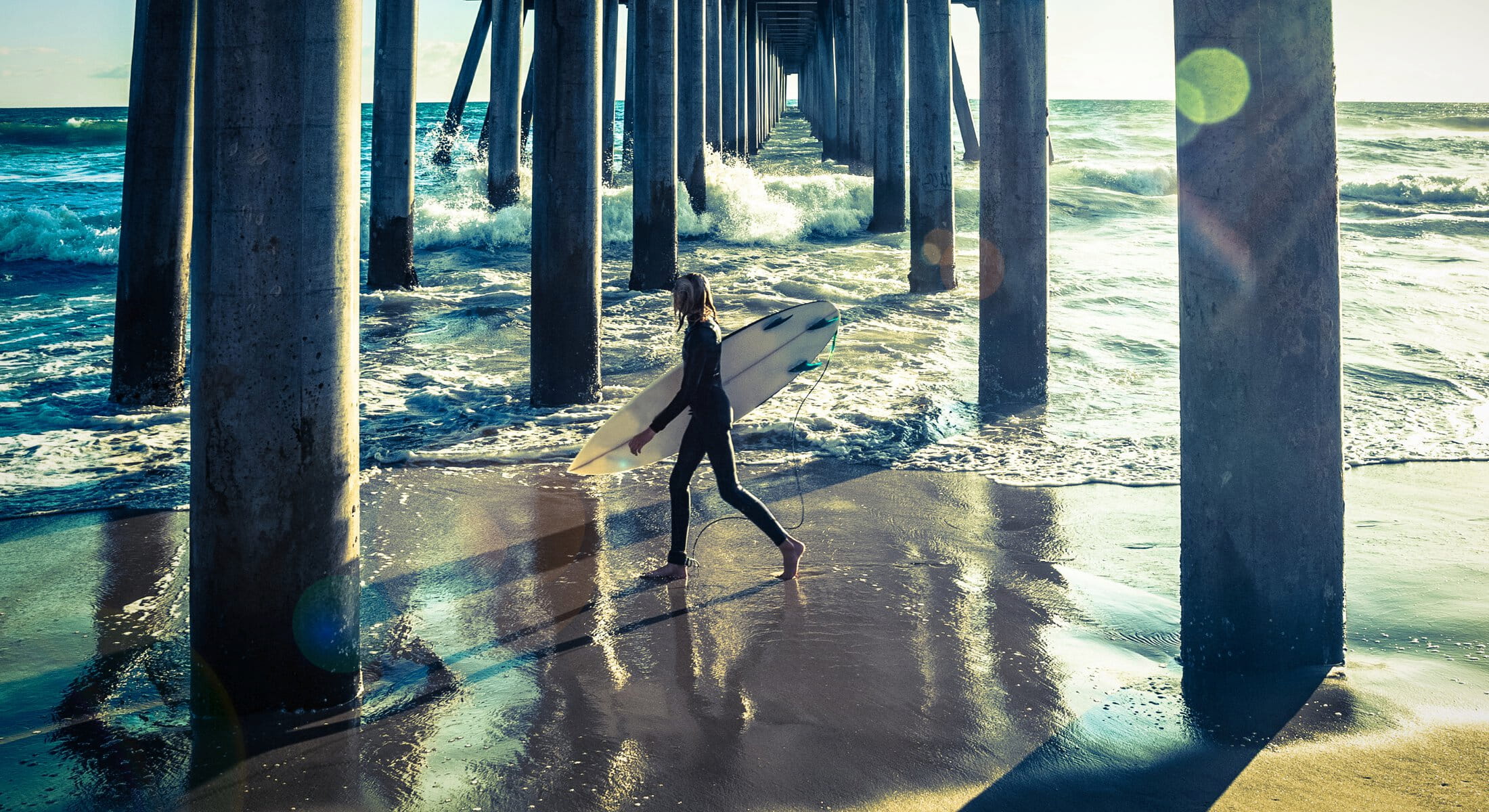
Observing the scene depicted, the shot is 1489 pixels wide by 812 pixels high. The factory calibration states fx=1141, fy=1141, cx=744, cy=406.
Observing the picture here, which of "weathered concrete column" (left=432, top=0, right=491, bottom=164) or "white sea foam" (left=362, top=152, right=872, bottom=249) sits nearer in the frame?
"white sea foam" (left=362, top=152, right=872, bottom=249)

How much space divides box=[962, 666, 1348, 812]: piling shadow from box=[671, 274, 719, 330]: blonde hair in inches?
88.7

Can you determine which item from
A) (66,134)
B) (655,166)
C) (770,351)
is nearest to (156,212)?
(770,351)

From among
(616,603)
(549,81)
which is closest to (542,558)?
(616,603)

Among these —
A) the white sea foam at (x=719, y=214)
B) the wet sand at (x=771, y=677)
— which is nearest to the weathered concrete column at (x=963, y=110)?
the white sea foam at (x=719, y=214)

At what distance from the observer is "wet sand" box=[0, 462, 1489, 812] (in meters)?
2.97

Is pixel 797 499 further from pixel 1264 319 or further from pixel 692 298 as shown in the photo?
pixel 1264 319

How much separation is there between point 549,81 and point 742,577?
172 inches

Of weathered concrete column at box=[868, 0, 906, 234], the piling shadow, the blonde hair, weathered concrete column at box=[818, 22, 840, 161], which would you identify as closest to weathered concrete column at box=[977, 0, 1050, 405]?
the blonde hair

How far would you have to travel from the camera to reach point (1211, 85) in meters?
3.51

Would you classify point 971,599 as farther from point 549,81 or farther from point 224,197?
point 549,81

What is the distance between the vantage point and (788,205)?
20578mm

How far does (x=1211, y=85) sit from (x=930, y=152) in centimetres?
878

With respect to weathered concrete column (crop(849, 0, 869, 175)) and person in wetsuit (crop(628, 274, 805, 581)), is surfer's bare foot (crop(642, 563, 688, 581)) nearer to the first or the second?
person in wetsuit (crop(628, 274, 805, 581))

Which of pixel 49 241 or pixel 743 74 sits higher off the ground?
pixel 743 74
